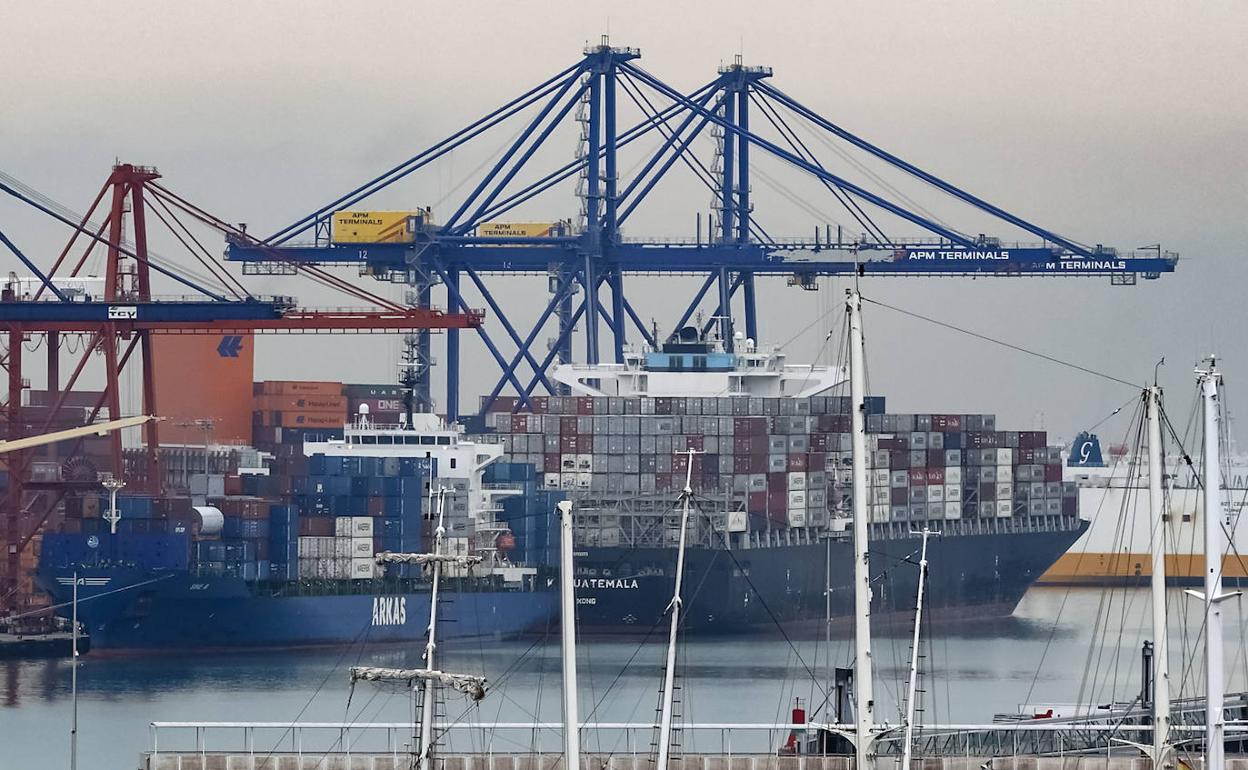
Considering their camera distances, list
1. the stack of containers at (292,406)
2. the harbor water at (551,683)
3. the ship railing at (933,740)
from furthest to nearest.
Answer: the stack of containers at (292,406) → the harbor water at (551,683) → the ship railing at (933,740)

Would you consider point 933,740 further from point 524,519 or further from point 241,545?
point 524,519

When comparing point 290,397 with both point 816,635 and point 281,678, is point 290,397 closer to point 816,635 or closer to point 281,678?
point 816,635

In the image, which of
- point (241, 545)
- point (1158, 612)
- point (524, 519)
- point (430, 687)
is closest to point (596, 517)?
point (524, 519)

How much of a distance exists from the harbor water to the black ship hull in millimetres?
1016

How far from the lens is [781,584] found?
239 ft

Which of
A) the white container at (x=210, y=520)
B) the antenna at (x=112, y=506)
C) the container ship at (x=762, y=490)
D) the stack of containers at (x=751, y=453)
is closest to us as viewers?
the antenna at (x=112, y=506)


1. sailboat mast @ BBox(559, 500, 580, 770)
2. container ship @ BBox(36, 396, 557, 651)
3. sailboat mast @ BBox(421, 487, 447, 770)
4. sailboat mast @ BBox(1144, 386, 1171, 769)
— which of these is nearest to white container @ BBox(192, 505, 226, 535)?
container ship @ BBox(36, 396, 557, 651)

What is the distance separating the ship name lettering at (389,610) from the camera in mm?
65500

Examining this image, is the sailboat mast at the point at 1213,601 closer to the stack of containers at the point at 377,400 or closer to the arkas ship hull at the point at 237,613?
the arkas ship hull at the point at 237,613

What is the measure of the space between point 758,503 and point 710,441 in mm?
2356

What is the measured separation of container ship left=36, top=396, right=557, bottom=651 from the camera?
63.5 m

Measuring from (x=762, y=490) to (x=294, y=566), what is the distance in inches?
598

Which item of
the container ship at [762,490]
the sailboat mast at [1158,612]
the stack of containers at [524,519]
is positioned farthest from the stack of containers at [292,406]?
the sailboat mast at [1158,612]

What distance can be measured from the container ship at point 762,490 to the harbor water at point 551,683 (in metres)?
1.81
